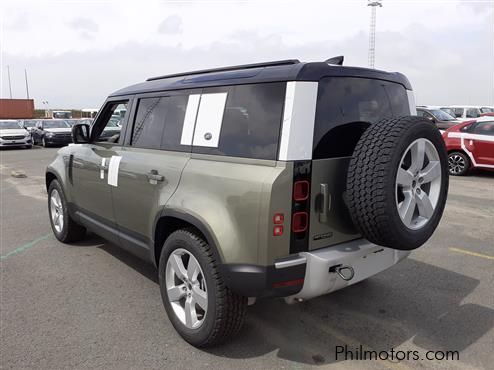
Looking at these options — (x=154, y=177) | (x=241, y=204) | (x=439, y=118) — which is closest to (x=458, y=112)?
(x=439, y=118)

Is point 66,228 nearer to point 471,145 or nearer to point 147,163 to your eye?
point 147,163

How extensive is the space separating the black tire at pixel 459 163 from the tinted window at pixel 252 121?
375 inches

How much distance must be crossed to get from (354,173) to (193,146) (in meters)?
1.17

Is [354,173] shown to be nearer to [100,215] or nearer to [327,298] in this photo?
[327,298]

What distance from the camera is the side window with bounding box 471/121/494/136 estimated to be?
9.98 m

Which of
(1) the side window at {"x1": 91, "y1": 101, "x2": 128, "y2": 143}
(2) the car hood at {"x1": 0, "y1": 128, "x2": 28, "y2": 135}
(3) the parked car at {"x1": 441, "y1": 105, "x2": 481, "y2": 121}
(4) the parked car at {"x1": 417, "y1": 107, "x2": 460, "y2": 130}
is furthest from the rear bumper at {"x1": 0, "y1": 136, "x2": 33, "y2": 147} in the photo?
(3) the parked car at {"x1": 441, "y1": 105, "x2": 481, "y2": 121}

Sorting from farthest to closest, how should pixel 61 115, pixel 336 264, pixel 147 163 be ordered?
pixel 61 115, pixel 147 163, pixel 336 264

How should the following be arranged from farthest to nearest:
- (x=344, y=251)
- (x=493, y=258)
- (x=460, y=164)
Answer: (x=460, y=164), (x=493, y=258), (x=344, y=251)

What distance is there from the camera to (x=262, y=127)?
2568 mm

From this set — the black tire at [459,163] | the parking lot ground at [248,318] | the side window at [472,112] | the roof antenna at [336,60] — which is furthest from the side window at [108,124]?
the side window at [472,112]

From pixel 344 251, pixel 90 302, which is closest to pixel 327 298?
pixel 344 251

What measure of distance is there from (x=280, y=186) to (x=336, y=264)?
0.65m

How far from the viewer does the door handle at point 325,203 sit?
2.55m

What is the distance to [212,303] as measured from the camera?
2.68 meters
